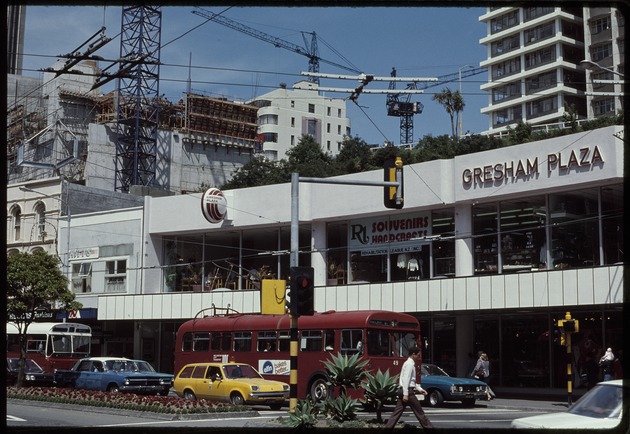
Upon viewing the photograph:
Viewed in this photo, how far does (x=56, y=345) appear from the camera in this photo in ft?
133

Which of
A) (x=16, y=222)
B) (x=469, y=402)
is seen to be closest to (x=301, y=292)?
(x=469, y=402)

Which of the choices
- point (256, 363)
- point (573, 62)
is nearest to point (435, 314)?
point (256, 363)

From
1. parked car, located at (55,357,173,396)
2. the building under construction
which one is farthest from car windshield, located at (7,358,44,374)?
the building under construction

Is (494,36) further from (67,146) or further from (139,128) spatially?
(67,146)

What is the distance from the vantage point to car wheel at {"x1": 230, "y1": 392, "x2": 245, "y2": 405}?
26.1 meters

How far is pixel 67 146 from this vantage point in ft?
243

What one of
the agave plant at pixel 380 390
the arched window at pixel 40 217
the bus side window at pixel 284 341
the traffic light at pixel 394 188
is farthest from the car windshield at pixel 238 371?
the arched window at pixel 40 217

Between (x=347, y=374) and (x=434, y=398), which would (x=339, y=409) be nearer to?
(x=347, y=374)

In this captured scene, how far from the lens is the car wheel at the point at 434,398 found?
2894cm

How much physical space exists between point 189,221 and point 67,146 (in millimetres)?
31926

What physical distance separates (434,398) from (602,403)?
18816 millimetres

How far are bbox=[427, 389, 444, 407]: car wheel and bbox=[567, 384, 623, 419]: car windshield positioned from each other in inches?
705

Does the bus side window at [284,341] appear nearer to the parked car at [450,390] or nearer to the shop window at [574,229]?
the parked car at [450,390]

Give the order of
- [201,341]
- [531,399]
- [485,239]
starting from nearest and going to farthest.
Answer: [531,399] < [201,341] < [485,239]
